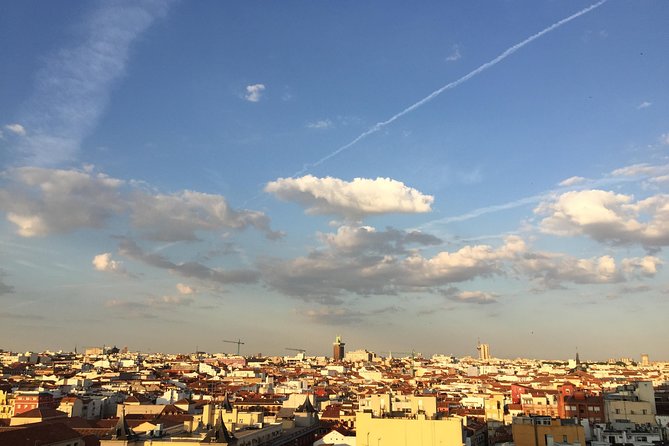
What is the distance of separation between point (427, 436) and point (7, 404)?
8454cm

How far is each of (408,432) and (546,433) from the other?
1702 cm

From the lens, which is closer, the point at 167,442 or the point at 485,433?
the point at 167,442

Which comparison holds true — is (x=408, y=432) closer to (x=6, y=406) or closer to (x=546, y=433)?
(x=546, y=433)

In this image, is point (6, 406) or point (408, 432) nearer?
point (408, 432)

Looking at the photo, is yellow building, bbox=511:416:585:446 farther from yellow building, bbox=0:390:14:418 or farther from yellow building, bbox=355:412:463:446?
yellow building, bbox=0:390:14:418

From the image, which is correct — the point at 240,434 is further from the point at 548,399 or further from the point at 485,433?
the point at 548,399

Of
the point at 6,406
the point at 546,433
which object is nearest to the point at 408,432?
the point at 546,433

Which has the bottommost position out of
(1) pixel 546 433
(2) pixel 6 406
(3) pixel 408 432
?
(2) pixel 6 406

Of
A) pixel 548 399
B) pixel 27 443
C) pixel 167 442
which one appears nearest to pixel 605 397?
pixel 548 399

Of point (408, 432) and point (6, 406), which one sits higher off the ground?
point (408, 432)

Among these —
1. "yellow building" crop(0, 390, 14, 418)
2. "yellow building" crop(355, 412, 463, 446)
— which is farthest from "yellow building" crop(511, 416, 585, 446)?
"yellow building" crop(0, 390, 14, 418)

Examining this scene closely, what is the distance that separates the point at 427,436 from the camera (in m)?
50.1

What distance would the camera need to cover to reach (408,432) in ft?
166

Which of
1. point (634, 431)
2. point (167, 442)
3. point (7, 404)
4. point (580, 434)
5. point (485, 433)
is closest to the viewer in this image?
point (167, 442)
